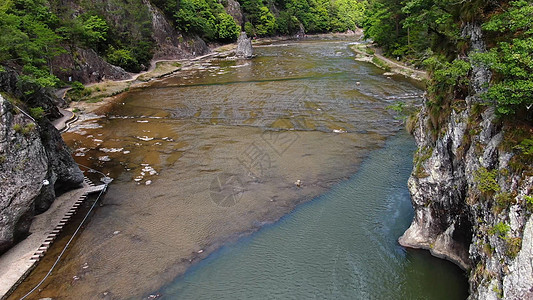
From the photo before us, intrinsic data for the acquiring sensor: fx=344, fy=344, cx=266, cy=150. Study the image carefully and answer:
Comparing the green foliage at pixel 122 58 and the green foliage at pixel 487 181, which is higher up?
the green foliage at pixel 122 58

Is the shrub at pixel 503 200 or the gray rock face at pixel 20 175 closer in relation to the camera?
the shrub at pixel 503 200

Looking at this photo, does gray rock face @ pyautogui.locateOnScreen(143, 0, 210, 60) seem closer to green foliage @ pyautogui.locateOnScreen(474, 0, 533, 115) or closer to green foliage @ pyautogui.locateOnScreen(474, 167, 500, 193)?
green foliage @ pyautogui.locateOnScreen(474, 0, 533, 115)

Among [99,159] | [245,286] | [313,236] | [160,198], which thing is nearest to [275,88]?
[99,159]

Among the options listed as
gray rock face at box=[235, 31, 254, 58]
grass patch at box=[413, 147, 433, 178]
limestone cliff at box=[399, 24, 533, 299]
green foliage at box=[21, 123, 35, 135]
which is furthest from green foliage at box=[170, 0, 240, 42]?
grass patch at box=[413, 147, 433, 178]

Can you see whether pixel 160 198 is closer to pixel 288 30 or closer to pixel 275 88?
pixel 275 88

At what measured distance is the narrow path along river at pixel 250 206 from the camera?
48.3 ft

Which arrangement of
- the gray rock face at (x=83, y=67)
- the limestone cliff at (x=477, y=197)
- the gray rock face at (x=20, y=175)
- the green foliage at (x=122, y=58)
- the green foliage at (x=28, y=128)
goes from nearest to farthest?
the limestone cliff at (x=477, y=197) → the gray rock face at (x=20, y=175) → the green foliage at (x=28, y=128) → the gray rock face at (x=83, y=67) → the green foliage at (x=122, y=58)

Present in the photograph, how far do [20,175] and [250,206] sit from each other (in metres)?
11.7

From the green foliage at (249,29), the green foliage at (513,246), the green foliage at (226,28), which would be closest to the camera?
the green foliage at (513,246)

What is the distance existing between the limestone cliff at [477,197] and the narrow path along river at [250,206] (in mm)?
1586

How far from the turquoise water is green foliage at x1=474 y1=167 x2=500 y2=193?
208 inches

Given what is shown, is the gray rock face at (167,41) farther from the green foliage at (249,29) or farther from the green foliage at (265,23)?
the green foliage at (265,23)

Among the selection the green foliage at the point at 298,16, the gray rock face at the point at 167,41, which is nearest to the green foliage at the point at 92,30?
the gray rock face at the point at 167,41

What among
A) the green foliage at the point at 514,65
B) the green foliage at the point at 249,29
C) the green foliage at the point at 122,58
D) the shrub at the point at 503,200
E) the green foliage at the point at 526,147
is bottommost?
the shrub at the point at 503,200
